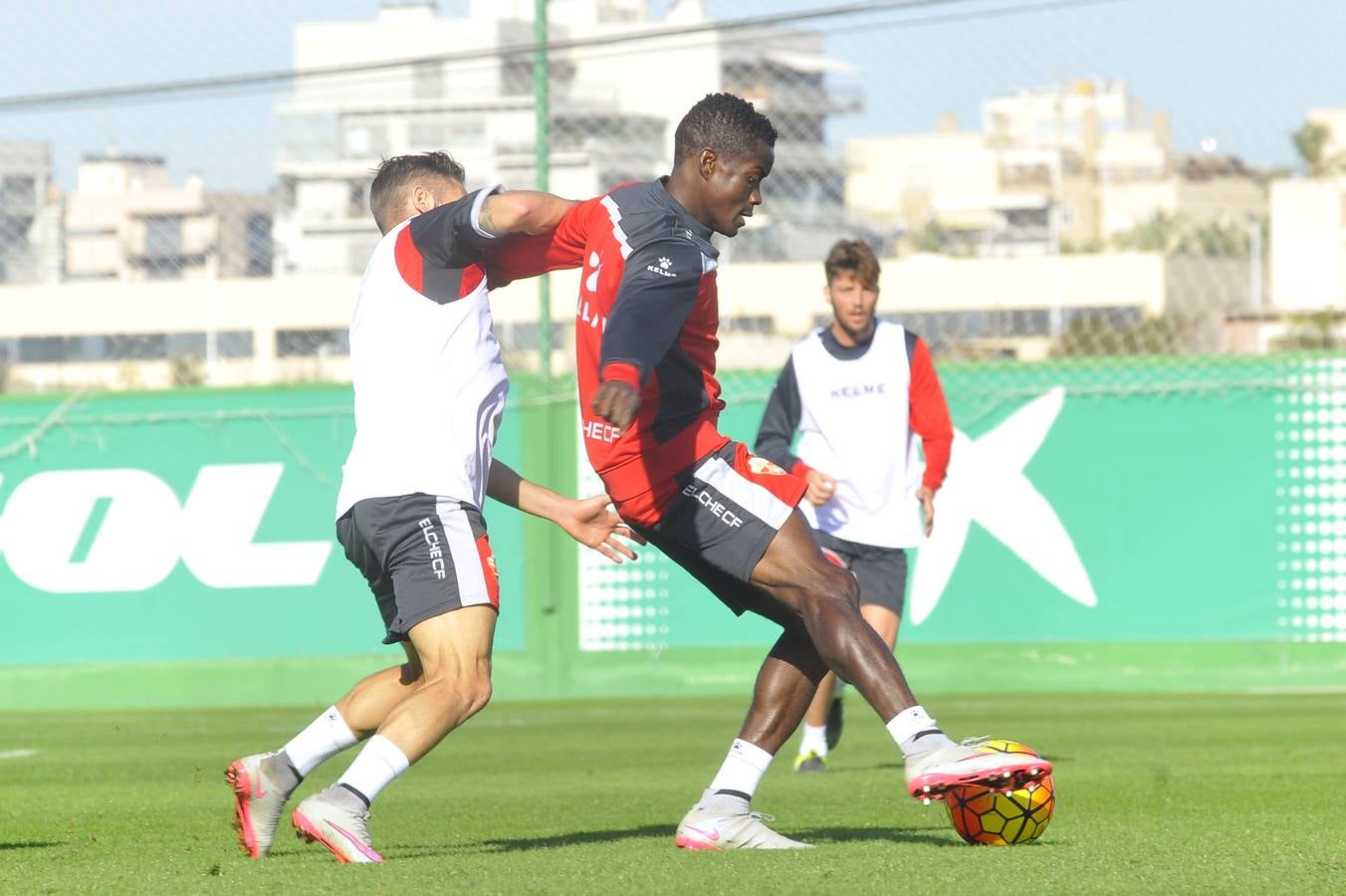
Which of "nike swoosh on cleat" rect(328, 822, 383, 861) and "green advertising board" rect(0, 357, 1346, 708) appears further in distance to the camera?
"green advertising board" rect(0, 357, 1346, 708)

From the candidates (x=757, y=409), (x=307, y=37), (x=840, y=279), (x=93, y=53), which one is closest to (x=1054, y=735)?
(x=840, y=279)

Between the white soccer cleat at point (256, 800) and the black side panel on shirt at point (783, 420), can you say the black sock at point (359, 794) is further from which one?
the black side panel on shirt at point (783, 420)

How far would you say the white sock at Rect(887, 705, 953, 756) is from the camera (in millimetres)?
5090

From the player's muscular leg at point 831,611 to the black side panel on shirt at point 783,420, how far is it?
346 centimetres

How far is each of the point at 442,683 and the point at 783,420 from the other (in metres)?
4.08

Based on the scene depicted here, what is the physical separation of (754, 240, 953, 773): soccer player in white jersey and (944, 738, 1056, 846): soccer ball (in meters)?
3.34

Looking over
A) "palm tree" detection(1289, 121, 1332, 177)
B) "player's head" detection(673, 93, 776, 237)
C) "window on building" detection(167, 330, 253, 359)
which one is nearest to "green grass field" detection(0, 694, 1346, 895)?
"player's head" detection(673, 93, 776, 237)

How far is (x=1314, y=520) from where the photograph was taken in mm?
13000

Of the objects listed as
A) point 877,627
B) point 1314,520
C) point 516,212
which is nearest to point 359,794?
point 516,212

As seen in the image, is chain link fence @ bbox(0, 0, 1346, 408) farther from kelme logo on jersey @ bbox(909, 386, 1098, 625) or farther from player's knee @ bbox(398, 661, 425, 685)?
player's knee @ bbox(398, 661, 425, 685)

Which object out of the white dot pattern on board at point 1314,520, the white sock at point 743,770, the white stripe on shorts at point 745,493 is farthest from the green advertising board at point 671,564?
the white stripe on shorts at point 745,493

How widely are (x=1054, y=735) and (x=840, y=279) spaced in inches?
112

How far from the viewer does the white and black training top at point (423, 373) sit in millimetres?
5594

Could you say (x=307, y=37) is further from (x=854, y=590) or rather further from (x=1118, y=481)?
(x=854, y=590)
